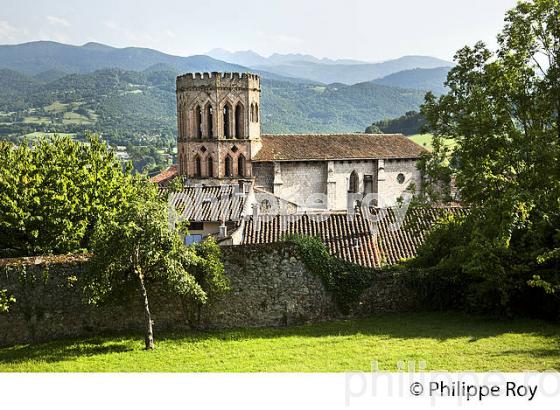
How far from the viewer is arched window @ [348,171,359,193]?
4421 centimetres

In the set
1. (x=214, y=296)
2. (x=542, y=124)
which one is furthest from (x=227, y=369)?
(x=542, y=124)

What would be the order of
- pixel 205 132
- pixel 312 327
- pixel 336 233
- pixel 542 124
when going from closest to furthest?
1. pixel 312 327
2. pixel 542 124
3. pixel 336 233
4. pixel 205 132

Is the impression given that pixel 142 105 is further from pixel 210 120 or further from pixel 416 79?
pixel 210 120

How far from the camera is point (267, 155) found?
142 feet

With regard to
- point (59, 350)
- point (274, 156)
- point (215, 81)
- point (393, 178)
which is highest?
point (215, 81)

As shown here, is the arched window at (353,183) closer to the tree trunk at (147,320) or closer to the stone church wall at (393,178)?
the stone church wall at (393,178)

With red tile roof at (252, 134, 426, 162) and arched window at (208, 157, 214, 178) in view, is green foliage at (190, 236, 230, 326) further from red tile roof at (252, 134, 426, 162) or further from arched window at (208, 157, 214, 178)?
arched window at (208, 157, 214, 178)

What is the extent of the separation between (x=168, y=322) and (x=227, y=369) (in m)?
3.43

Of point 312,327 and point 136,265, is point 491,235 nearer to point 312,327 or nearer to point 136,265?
point 312,327

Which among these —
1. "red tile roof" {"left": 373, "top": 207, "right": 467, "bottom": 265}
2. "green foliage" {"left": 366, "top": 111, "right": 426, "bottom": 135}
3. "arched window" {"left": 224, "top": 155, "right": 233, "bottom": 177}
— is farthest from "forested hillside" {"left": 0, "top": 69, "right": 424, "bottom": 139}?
"red tile roof" {"left": 373, "top": 207, "right": 467, "bottom": 265}

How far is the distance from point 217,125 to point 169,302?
Answer: 3169cm

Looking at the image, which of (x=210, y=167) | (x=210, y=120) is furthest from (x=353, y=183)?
(x=210, y=120)

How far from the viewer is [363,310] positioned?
14797 millimetres

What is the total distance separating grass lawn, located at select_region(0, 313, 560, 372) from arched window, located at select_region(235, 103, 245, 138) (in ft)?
105
